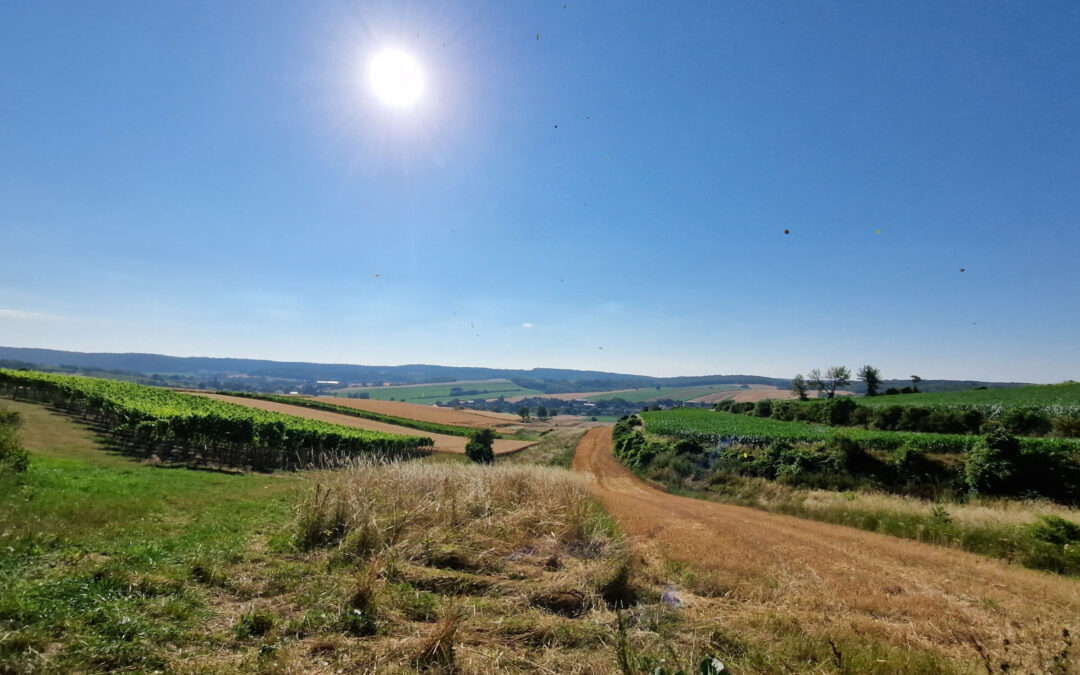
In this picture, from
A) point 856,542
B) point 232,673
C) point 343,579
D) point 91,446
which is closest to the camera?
point 232,673

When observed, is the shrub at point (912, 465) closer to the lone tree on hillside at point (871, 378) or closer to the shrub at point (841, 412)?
the shrub at point (841, 412)

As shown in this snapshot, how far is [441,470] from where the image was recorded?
37.4 ft

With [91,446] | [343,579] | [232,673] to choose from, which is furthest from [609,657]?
[91,446]

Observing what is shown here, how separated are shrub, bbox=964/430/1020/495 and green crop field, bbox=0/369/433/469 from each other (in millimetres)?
28784

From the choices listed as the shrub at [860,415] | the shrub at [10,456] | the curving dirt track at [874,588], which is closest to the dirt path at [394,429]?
the shrub at [860,415]

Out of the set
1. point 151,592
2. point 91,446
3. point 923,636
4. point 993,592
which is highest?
point 151,592

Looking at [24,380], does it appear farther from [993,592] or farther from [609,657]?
[993,592]

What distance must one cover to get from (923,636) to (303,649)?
7.37 metres

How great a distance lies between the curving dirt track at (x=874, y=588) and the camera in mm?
5551

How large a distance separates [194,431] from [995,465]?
45.7m

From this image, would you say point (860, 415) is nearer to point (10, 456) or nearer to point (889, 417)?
point (889, 417)

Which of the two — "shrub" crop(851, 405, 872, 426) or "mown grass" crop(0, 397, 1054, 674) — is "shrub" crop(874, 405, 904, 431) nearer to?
"shrub" crop(851, 405, 872, 426)

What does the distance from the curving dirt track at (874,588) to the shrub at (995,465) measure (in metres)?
8.04

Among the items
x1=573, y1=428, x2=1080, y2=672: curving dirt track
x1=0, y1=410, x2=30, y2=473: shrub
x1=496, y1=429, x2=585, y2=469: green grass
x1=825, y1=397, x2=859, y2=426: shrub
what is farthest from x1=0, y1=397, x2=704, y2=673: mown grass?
x1=825, y1=397, x2=859, y2=426: shrub
